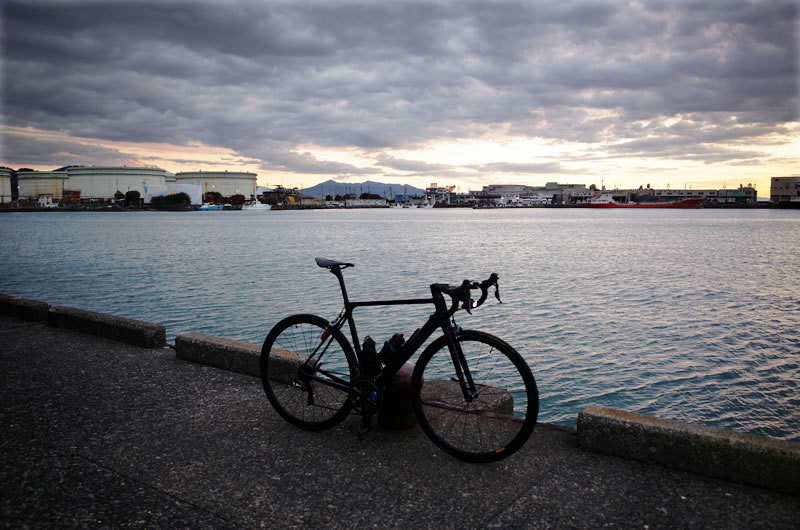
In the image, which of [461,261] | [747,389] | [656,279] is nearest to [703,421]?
[747,389]

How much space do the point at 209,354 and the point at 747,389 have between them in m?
10.7

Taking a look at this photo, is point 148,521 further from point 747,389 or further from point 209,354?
point 747,389

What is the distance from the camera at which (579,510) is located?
3539mm

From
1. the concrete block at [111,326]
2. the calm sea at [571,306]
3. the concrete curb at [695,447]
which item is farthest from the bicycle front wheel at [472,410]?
the calm sea at [571,306]

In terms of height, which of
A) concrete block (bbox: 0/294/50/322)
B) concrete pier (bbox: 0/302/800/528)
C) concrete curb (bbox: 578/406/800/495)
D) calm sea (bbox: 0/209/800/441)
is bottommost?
calm sea (bbox: 0/209/800/441)

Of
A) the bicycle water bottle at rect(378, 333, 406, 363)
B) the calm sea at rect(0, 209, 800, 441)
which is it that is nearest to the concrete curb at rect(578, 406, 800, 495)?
the bicycle water bottle at rect(378, 333, 406, 363)

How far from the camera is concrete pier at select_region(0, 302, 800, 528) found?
347cm

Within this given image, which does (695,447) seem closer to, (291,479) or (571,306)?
(291,479)

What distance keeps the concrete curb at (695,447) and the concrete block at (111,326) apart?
19.1 feet

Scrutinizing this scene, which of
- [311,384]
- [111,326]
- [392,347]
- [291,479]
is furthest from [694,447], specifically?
[111,326]

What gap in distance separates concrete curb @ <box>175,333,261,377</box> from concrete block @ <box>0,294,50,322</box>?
145 inches

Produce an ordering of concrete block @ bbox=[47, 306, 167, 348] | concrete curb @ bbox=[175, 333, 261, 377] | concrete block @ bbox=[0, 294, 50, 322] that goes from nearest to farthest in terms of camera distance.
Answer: concrete curb @ bbox=[175, 333, 261, 377] < concrete block @ bbox=[47, 306, 167, 348] < concrete block @ bbox=[0, 294, 50, 322]

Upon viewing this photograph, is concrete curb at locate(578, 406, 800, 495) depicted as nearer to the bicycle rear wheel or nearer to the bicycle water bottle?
the bicycle water bottle

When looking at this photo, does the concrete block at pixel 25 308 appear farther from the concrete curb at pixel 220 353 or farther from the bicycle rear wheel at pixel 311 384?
the bicycle rear wheel at pixel 311 384
